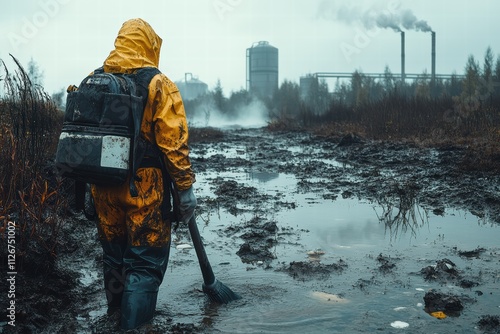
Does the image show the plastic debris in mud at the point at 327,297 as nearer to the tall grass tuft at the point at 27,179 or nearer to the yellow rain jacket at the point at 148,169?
the yellow rain jacket at the point at 148,169

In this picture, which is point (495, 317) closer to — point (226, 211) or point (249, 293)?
point (249, 293)

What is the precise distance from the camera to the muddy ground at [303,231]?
10.6 feet

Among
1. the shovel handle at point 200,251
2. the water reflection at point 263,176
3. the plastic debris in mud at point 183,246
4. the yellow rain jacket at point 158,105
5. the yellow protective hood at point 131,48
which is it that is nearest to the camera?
the yellow rain jacket at point 158,105

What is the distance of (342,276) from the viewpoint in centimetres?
399

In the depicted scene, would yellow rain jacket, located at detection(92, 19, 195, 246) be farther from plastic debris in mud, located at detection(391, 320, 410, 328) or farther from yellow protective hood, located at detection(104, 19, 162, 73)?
plastic debris in mud, located at detection(391, 320, 410, 328)

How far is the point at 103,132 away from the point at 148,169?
334 millimetres

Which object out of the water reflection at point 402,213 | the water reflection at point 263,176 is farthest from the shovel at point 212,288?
the water reflection at point 263,176

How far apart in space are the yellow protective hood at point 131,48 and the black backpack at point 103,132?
16 centimetres

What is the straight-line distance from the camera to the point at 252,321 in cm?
323

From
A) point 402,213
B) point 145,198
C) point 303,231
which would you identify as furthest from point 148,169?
point 402,213

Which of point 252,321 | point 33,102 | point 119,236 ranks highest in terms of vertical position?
point 33,102

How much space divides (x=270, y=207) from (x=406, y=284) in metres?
3.13

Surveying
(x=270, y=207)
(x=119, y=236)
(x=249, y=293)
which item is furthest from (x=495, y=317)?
(x=270, y=207)

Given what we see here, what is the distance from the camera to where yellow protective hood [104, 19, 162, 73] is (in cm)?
305
